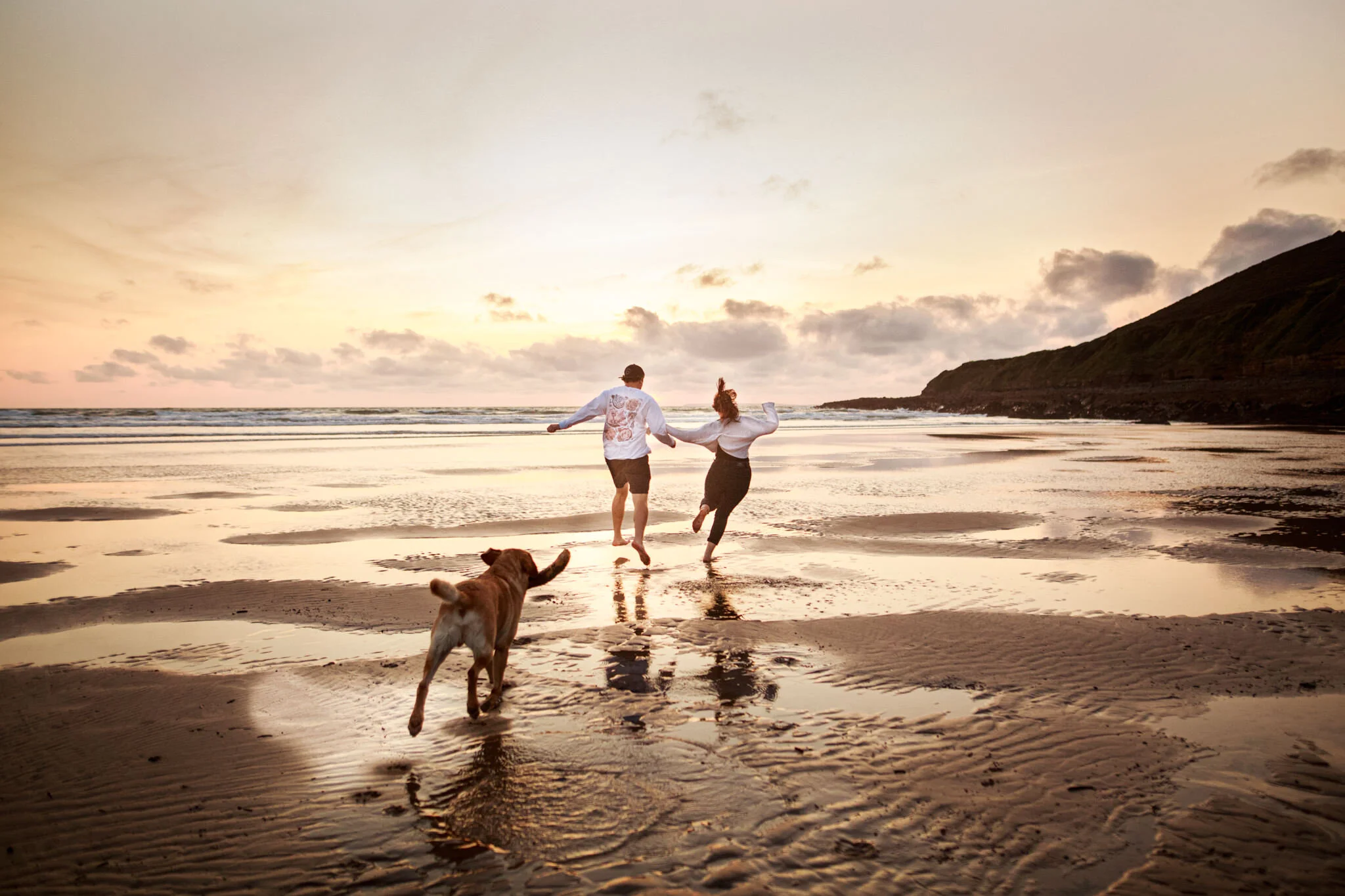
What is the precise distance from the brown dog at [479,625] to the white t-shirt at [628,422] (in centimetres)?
464

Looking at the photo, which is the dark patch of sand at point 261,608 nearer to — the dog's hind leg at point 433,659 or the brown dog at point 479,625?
the brown dog at point 479,625

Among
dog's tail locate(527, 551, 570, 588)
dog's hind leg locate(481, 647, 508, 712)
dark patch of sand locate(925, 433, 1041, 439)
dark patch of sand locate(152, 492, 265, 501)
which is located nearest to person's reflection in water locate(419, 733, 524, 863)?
dog's hind leg locate(481, 647, 508, 712)

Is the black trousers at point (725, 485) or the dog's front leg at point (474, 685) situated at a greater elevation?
the black trousers at point (725, 485)

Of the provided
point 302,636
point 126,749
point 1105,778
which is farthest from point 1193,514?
point 126,749

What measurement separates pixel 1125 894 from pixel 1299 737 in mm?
2386

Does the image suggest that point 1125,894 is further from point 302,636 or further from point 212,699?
point 302,636

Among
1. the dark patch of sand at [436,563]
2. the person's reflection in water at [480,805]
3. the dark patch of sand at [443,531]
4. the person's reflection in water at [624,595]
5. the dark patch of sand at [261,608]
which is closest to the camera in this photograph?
the person's reflection in water at [480,805]

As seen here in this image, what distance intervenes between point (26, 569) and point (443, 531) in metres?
5.13

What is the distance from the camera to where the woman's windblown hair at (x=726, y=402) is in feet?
31.3

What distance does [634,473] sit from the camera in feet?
33.2

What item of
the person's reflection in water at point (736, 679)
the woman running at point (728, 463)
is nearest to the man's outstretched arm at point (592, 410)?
the woman running at point (728, 463)

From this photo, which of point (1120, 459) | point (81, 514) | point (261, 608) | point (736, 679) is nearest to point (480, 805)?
point (736, 679)

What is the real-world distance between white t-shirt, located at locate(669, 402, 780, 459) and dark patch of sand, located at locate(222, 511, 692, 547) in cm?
317

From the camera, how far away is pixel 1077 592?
26.5 ft
